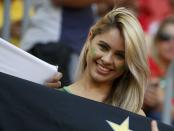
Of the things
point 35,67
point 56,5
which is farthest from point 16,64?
point 56,5

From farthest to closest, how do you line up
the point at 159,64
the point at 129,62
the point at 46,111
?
the point at 159,64, the point at 129,62, the point at 46,111

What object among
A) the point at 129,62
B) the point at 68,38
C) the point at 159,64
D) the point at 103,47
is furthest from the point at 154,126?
the point at 159,64

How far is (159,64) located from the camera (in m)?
6.03

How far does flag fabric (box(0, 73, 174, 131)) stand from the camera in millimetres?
3617

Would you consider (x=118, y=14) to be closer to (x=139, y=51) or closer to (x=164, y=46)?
(x=139, y=51)

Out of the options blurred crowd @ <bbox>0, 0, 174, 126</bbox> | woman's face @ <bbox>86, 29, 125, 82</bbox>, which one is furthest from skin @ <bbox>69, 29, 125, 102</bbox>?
blurred crowd @ <bbox>0, 0, 174, 126</bbox>

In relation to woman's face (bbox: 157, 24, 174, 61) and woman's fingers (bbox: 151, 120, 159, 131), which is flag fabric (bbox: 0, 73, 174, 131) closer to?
woman's fingers (bbox: 151, 120, 159, 131)

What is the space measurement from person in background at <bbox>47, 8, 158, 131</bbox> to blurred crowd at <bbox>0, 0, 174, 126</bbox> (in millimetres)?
775

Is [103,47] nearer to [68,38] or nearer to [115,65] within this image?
[115,65]

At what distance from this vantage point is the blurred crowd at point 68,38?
515cm

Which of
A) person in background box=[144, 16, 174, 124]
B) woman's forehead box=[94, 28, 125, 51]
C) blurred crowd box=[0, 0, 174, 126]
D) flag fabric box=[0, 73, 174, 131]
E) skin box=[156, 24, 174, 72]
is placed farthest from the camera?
skin box=[156, 24, 174, 72]

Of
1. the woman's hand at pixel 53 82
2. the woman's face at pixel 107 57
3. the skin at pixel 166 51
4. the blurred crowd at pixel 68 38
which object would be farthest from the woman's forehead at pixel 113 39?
the skin at pixel 166 51

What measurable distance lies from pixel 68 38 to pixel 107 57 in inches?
60.1

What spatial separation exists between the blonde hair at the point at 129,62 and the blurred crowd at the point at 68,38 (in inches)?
29.4
